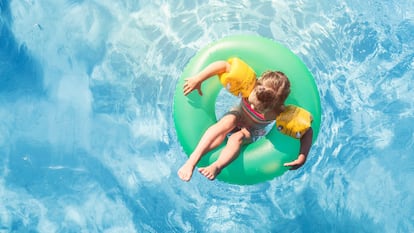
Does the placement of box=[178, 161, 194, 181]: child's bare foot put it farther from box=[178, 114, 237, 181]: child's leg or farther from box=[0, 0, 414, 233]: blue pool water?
box=[0, 0, 414, 233]: blue pool water

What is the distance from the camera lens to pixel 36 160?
17.8 ft

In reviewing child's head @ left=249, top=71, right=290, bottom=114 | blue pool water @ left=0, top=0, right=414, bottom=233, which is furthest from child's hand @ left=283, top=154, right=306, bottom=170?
blue pool water @ left=0, top=0, right=414, bottom=233

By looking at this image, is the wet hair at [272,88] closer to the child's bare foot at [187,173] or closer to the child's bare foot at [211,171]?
the child's bare foot at [211,171]

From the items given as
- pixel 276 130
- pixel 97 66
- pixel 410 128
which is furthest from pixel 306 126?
pixel 97 66

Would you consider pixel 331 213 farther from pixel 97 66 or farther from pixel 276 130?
pixel 97 66

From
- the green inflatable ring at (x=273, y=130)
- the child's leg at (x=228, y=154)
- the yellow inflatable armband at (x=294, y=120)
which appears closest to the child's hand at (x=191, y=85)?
the green inflatable ring at (x=273, y=130)

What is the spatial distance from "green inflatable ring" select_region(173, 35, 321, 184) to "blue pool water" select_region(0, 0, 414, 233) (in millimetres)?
936

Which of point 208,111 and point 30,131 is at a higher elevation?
point 208,111

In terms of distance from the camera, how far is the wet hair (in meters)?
3.84

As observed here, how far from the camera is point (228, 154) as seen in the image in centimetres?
432

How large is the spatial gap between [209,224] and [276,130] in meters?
1.40

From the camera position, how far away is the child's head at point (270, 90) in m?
3.84

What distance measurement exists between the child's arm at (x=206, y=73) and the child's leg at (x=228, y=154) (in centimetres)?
55

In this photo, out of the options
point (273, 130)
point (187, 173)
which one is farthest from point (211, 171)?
point (273, 130)
